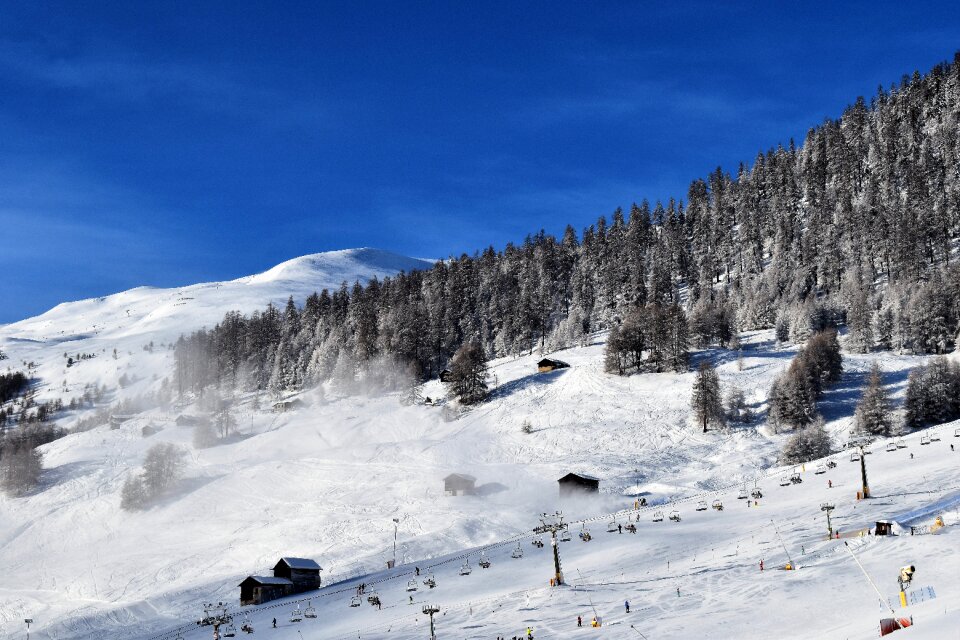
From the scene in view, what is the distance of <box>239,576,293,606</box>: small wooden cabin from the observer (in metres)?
61.6

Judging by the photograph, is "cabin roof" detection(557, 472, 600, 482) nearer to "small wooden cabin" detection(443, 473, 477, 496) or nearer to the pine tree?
"small wooden cabin" detection(443, 473, 477, 496)

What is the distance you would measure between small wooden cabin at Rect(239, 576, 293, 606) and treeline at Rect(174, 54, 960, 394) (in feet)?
227

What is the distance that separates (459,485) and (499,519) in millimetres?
10389

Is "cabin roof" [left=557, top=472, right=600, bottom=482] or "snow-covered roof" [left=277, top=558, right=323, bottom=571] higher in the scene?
"cabin roof" [left=557, top=472, right=600, bottom=482]

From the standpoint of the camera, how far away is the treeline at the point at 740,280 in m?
130

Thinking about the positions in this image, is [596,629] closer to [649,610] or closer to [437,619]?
[649,610]

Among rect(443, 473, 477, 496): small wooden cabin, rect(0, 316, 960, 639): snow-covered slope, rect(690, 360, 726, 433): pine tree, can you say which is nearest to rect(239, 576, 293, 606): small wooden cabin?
rect(0, 316, 960, 639): snow-covered slope

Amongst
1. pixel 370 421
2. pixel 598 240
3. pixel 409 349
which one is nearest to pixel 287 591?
pixel 370 421

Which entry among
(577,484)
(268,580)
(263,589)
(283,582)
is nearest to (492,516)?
(577,484)

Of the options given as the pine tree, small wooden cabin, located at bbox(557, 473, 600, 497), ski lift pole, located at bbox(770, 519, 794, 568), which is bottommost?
ski lift pole, located at bbox(770, 519, 794, 568)

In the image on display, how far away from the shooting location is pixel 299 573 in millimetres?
64500

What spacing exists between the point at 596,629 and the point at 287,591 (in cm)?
3260

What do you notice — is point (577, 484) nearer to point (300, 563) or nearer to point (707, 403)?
point (707, 403)

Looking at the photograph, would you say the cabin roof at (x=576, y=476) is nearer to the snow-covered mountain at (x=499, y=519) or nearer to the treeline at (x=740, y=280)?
the snow-covered mountain at (x=499, y=519)
